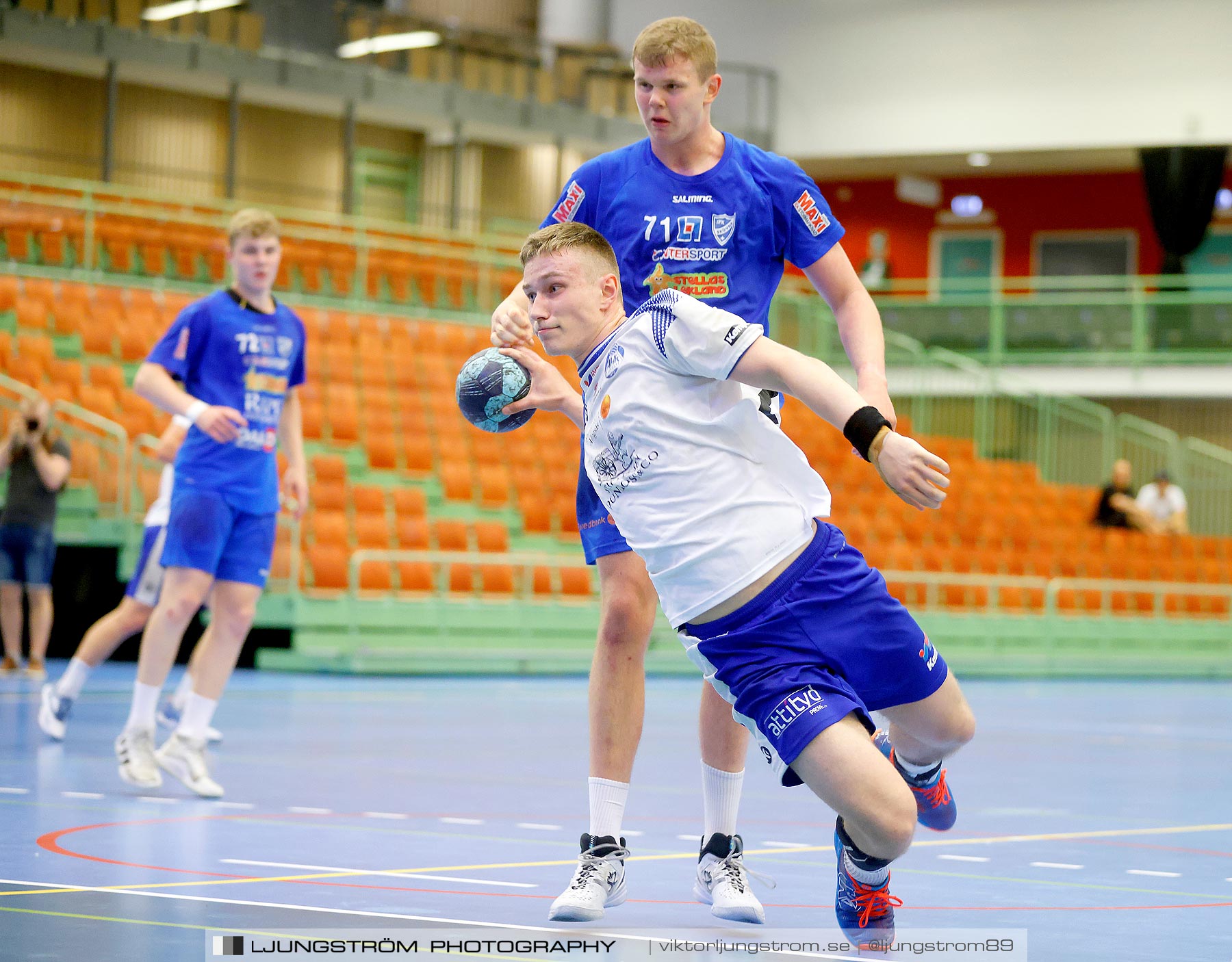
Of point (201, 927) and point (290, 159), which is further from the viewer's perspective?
point (290, 159)

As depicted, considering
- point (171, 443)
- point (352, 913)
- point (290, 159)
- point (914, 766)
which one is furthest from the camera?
point (290, 159)

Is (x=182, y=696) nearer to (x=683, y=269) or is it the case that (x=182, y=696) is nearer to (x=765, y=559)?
(x=683, y=269)

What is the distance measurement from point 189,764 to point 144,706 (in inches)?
16.0

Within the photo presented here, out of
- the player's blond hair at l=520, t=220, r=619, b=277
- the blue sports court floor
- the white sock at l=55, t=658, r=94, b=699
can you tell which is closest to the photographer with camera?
the blue sports court floor

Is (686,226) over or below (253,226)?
below

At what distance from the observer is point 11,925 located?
3.73 meters

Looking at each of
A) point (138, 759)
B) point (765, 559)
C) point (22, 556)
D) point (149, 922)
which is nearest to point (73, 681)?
point (138, 759)

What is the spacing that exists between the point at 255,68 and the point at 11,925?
22.2 meters

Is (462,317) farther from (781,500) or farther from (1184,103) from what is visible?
(781,500)

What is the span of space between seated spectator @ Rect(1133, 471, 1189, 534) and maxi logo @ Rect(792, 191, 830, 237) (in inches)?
769

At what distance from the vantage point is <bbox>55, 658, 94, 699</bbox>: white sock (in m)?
8.44

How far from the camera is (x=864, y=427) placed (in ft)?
11.7

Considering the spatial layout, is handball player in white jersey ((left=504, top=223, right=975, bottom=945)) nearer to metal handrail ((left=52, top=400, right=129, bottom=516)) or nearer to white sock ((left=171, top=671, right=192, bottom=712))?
white sock ((left=171, top=671, right=192, bottom=712))

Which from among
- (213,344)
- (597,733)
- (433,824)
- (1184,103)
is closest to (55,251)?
(213,344)
